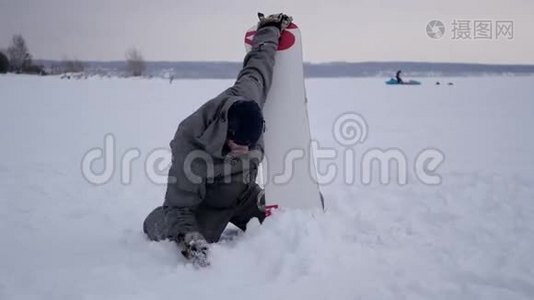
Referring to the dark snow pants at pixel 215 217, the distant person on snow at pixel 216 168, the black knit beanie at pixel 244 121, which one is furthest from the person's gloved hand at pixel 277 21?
the dark snow pants at pixel 215 217

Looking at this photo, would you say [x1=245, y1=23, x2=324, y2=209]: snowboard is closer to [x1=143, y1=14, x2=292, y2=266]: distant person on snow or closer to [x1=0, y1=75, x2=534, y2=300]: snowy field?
[x1=143, y1=14, x2=292, y2=266]: distant person on snow

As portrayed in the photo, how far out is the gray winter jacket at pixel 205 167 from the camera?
9.37 ft

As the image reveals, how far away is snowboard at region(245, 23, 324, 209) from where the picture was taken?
11.6ft

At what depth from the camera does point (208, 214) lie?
314 centimetres

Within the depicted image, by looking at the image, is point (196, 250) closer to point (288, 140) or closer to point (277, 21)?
point (288, 140)

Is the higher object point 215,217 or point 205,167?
point 205,167

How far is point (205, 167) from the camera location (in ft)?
9.68

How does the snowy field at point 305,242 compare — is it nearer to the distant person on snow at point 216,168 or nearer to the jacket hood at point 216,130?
the distant person on snow at point 216,168

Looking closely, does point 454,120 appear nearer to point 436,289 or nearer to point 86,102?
point 436,289

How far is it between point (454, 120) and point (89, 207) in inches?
338

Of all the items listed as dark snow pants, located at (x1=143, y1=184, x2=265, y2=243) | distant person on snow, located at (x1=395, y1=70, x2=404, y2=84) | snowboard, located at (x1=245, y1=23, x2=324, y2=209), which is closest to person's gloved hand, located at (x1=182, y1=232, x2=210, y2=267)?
dark snow pants, located at (x1=143, y1=184, x2=265, y2=243)
